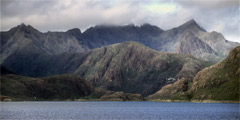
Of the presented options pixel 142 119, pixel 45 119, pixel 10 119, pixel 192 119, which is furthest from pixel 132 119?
pixel 10 119

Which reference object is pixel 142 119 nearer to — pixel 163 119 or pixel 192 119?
pixel 163 119

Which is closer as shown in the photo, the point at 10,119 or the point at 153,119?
the point at 10,119

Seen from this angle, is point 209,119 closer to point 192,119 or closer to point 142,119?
point 192,119

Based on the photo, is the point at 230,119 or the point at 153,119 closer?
the point at 230,119

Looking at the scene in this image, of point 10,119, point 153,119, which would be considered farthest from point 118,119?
point 10,119

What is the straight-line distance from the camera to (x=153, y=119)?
18862 cm

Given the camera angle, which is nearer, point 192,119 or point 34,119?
point 34,119

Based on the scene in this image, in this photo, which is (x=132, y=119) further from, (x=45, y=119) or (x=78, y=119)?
(x=45, y=119)

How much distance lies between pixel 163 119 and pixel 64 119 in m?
52.9

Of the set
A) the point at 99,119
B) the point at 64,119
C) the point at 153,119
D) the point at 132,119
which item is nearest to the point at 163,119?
the point at 153,119

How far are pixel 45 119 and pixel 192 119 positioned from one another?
78.0m

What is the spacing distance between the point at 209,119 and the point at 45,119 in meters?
86.6

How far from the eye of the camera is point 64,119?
180500 millimetres

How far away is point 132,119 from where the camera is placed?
620ft
